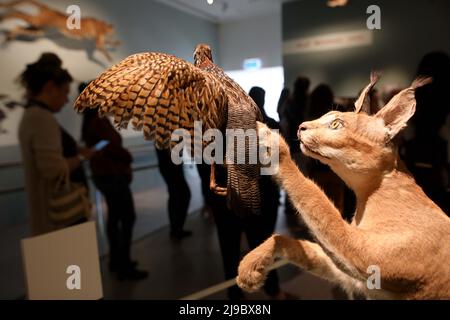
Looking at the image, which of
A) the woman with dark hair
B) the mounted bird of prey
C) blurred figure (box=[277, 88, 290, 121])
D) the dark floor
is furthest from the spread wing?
the dark floor

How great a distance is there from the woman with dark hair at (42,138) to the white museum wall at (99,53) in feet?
0.11

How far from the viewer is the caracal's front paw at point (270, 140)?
52cm

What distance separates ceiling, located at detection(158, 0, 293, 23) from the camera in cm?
72

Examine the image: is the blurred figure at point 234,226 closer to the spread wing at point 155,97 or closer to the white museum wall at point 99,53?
the spread wing at point 155,97

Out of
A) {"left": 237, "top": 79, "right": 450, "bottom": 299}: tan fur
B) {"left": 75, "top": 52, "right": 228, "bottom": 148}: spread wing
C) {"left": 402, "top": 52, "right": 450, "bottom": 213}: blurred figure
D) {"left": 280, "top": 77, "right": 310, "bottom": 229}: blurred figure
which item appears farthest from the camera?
{"left": 402, "top": 52, "right": 450, "bottom": 213}: blurred figure

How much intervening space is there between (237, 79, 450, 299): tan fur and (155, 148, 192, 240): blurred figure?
2.32 ft

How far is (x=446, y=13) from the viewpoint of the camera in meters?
1.09

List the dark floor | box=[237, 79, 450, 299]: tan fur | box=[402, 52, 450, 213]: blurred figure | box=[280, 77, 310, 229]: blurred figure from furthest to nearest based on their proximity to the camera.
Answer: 1. the dark floor
2. box=[402, 52, 450, 213]: blurred figure
3. box=[280, 77, 310, 229]: blurred figure
4. box=[237, 79, 450, 299]: tan fur

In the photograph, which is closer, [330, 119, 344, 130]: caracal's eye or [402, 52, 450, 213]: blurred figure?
[330, 119, 344, 130]: caracal's eye

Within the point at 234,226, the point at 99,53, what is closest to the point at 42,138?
the point at 99,53

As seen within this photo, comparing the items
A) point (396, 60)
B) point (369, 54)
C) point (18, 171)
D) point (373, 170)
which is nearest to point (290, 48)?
point (369, 54)

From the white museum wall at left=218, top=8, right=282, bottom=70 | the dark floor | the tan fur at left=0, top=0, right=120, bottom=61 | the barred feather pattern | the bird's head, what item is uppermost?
the tan fur at left=0, top=0, right=120, bottom=61

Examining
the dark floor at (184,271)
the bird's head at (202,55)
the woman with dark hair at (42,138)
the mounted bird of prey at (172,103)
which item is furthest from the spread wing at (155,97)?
the dark floor at (184,271)

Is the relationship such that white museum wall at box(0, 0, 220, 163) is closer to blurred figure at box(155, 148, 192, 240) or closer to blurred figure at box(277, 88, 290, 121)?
blurred figure at box(277, 88, 290, 121)
